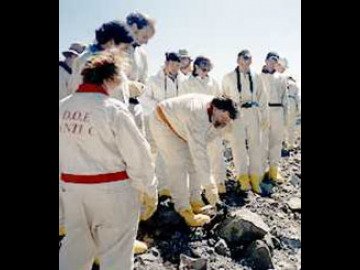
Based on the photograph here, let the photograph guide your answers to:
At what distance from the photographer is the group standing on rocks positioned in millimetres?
2758

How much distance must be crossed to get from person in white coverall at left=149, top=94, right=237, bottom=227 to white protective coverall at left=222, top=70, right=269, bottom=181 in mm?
1679

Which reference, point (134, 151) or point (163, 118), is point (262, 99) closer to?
point (163, 118)

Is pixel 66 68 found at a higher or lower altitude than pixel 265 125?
higher

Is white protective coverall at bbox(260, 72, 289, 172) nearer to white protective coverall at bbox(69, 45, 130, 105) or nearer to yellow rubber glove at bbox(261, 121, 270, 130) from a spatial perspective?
yellow rubber glove at bbox(261, 121, 270, 130)

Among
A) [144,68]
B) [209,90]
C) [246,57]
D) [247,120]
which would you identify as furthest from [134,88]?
[209,90]

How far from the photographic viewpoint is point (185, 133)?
15.7 feet

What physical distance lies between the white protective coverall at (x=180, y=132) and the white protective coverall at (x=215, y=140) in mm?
1312

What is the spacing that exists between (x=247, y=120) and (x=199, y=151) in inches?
95.9

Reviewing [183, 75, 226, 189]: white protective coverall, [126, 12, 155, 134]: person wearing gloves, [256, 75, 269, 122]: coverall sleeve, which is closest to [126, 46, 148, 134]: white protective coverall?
[126, 12, 155, 134]: person wearing gloves

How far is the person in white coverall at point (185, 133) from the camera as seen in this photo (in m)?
4.51
